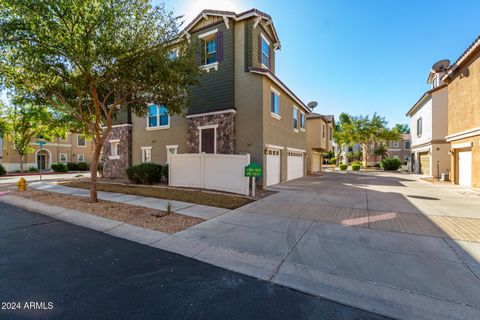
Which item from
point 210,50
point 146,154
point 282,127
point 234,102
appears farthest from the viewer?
point 146,154

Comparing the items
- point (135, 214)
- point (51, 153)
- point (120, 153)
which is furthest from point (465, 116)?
point (51, 153)

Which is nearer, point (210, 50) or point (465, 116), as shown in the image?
point (465, 116)

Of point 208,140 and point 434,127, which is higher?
point 434,127

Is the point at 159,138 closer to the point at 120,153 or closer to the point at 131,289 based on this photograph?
the point at 120,153

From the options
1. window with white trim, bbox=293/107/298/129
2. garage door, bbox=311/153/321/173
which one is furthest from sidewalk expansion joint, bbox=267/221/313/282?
garage door, bbox=311/153/321/173

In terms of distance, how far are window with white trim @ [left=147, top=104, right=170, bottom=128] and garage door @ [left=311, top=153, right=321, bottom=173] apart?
1733cm

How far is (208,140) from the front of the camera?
13539mm

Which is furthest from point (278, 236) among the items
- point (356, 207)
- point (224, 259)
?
point (356, 207)

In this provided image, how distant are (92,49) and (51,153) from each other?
1321 inches

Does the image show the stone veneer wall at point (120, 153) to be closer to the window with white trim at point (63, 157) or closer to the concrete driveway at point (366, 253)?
the concrete driveway at point (366, 253)

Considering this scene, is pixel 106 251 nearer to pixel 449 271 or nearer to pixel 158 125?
pixel 449 271

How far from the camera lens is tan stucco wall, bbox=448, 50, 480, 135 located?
11953mm

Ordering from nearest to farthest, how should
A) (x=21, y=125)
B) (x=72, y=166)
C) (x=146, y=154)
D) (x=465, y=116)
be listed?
(x=465, y=116), (x=146, y=154), (x=21, y=125), (x=72, y=166)

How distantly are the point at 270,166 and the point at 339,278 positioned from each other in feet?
32.0
